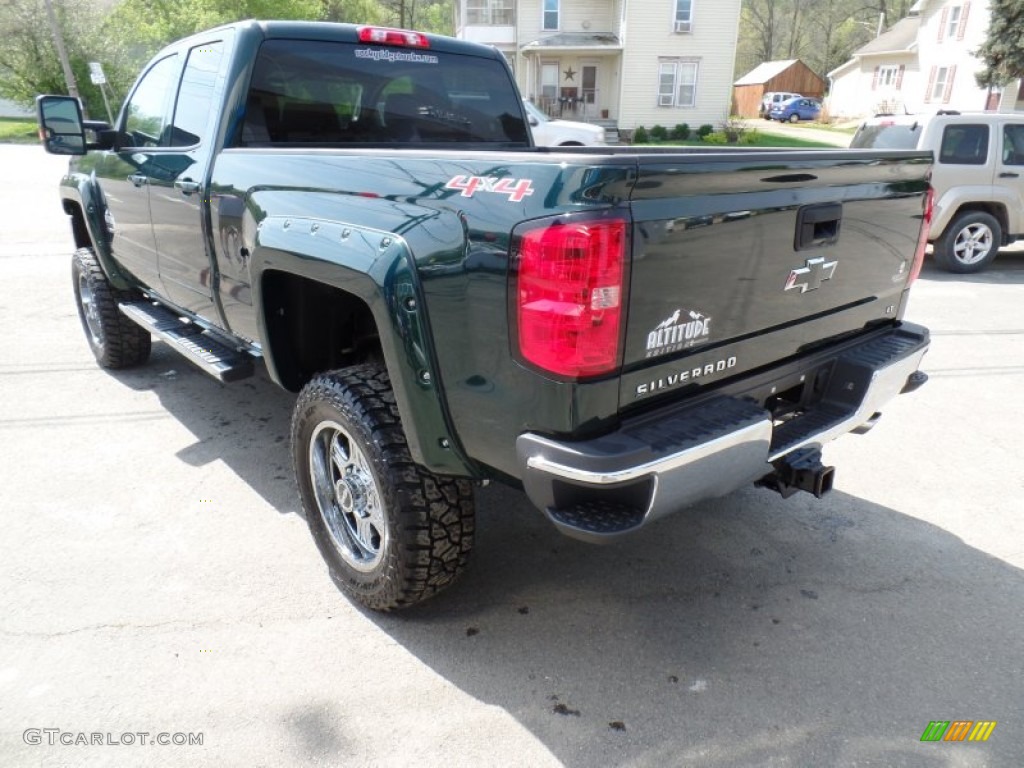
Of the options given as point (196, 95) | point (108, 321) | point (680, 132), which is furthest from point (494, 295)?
point (680, 132)

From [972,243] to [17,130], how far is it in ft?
132

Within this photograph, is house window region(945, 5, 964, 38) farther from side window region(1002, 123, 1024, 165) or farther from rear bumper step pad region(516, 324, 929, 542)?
rear bumper step pad region(516, 324, 929, 542)

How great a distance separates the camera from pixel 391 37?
383 cm

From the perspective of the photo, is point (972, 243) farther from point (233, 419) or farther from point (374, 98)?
point (233, 419)

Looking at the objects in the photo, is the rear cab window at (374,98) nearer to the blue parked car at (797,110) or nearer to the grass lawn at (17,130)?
the grass lawn at (17,130)

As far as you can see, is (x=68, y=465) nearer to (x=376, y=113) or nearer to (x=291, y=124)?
(x=291, y=124)

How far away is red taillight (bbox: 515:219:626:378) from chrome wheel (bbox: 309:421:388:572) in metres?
1.00

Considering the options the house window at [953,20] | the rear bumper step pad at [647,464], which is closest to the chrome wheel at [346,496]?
the rear bumper step pad at [647,464]

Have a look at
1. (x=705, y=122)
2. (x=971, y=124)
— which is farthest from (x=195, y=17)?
(x=971, y=124)

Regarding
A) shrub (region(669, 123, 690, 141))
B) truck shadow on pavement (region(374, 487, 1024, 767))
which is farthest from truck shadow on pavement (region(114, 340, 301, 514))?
shrub (region(669, 123, 690, 141))

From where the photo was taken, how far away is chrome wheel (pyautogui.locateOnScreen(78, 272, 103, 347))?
536cm

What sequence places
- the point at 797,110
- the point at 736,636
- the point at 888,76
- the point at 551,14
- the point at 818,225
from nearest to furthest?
the point at 818,225, the point at 736,636, the point at 551,14, the point at 888,76, the point at 797,110

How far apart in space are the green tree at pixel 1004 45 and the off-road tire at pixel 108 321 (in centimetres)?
3020

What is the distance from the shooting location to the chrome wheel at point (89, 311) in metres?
5.36
